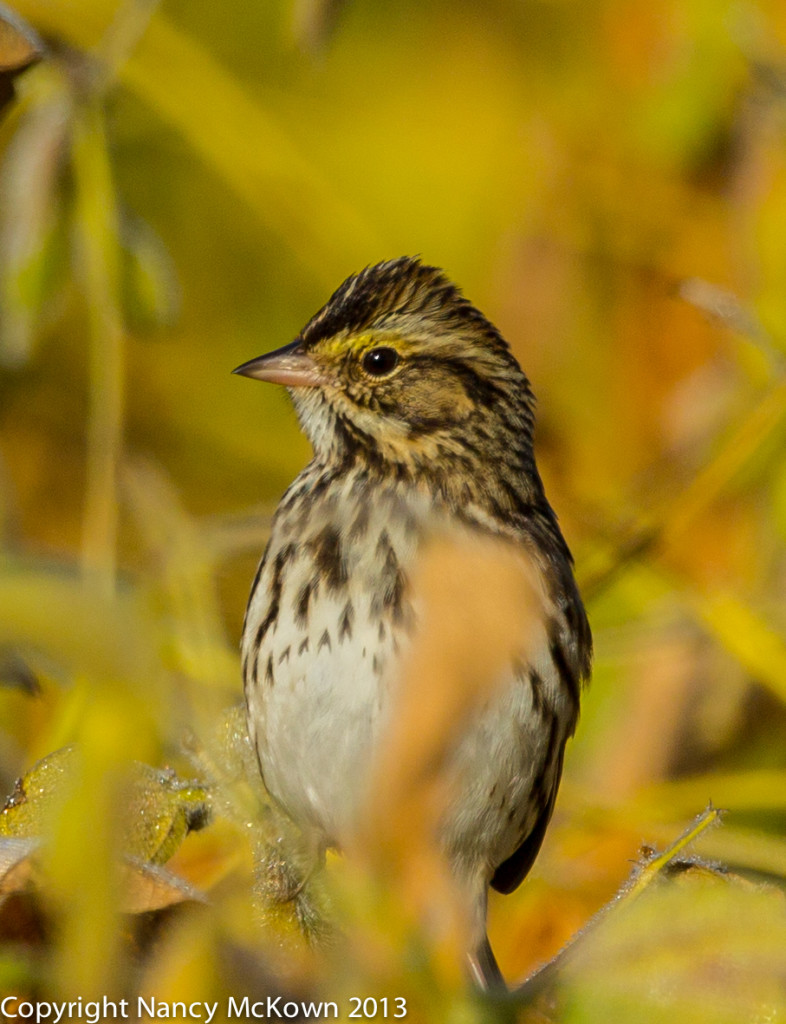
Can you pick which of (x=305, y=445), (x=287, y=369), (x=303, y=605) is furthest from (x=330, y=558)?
(x=305, y=445)

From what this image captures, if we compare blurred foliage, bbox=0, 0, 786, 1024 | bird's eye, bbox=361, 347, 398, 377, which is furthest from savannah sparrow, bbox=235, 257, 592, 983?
blurred foliage, bbox=0, 0, 786, 1024

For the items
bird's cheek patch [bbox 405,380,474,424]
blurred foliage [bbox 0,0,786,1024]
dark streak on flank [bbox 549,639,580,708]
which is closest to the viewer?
blurred foliage [bbox 0,0,786,1024]

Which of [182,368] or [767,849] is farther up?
[767,849]

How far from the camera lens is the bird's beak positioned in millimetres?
2332

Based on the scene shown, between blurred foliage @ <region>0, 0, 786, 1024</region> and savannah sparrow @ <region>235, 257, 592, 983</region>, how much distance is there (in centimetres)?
14

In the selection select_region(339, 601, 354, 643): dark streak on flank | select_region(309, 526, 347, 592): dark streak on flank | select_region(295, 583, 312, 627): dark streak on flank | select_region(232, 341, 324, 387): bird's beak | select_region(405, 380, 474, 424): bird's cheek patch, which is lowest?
select_region(295, 583, 312, 627): dark streak on flank

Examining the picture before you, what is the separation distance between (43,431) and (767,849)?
248 cm

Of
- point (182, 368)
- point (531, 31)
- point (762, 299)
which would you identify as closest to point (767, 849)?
point (762, 299)

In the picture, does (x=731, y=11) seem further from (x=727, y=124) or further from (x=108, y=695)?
(x=108, y=695)

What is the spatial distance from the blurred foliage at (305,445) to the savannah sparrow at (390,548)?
137 millimetres

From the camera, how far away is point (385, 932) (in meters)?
0.86

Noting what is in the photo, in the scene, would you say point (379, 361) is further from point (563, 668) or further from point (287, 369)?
point (563, 668)

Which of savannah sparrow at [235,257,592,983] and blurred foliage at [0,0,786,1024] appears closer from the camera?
blurred foliage at [0,0,786,1024]

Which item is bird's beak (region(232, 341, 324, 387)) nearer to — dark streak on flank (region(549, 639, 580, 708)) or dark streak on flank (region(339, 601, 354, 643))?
dark streak on flank (region(339, 601, 354, 643))
